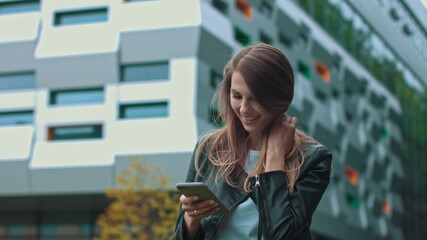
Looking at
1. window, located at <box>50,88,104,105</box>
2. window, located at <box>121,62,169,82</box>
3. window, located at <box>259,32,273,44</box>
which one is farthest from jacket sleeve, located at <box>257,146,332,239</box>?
window, located at <box>259,32,273,44</box>

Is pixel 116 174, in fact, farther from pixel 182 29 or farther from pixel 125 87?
pixel 182 29

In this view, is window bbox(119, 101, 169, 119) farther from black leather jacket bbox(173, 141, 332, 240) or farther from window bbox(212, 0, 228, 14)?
black leather jacket bbox(173, 141, 332, 240)

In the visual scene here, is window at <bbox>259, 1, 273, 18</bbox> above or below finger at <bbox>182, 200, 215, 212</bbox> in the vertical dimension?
below

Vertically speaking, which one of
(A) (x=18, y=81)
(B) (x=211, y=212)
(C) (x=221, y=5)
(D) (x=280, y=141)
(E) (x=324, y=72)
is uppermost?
(D) (x=280, y=141)

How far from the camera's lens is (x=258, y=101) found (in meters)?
2.27

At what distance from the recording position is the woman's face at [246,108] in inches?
89.8

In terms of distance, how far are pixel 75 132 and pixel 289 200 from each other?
2237 centimetres

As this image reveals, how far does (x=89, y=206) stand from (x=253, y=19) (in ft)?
29.6

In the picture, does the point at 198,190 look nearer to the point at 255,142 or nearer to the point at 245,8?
the point at 255,142

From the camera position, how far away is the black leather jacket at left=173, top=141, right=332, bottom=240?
2219 mm

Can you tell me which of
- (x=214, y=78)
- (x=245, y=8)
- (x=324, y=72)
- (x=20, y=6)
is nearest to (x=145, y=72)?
(x=214, y=78)

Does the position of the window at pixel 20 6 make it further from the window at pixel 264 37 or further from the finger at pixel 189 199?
the finger at pixel 189 199

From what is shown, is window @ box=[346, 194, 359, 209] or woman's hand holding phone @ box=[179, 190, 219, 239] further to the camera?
window @ box=[346, 194, 359, 209]

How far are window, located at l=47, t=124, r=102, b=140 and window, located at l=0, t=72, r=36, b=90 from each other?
1887 mm
